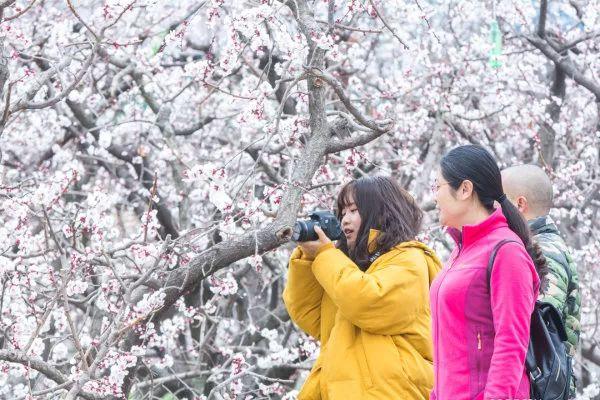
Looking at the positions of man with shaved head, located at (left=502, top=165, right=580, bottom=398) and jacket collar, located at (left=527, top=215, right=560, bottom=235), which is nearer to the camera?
man with shaved head, located at (left=502, top=165, right=580, bottom=398)

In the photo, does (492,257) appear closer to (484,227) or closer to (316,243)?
(484,227)

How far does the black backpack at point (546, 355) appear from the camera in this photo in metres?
2.72

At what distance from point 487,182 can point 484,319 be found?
0.45m

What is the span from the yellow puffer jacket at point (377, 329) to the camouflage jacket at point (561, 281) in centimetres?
42

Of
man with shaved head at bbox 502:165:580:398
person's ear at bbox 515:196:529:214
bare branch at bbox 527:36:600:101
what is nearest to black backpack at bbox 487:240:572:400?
man with shaved head at bbox 502:165:580:398

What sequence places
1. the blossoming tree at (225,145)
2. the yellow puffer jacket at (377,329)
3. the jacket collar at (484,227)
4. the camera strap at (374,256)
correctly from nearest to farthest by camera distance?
the jacket collar at (484,227) → the yellow puffer jacket at (377,329) → the camera strap at (374,256) → the blossoming tree at (225,145)

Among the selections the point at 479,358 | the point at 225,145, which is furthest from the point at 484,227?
the point at 225,145

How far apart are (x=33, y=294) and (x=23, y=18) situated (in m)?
3.49

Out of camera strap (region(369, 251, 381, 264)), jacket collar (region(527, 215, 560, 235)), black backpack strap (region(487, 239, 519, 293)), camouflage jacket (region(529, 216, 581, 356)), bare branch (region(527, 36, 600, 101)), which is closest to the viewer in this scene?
black backpack strap (region(487, 239, 519, 293))

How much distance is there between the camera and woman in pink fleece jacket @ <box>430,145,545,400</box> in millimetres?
2639

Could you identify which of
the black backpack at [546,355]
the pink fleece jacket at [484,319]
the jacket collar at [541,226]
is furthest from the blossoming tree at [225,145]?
the black backpack at [546,355]

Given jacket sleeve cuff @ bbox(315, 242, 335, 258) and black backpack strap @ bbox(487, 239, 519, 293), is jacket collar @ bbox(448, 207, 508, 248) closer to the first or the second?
black backpack strap @ bbox(487, 239, 519, 293)

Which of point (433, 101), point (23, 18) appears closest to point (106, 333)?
point (433, 101)

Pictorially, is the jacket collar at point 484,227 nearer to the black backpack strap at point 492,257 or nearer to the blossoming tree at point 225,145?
the black backpack strap at point 492,257
